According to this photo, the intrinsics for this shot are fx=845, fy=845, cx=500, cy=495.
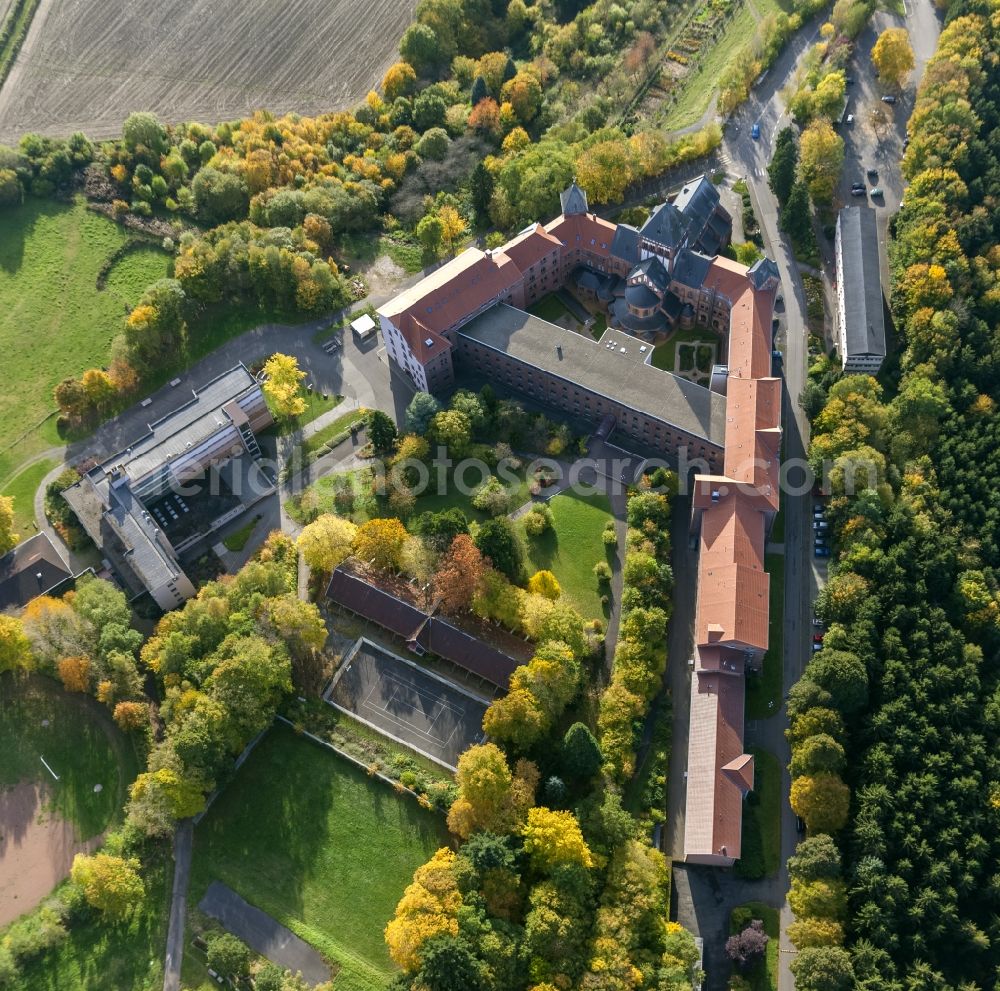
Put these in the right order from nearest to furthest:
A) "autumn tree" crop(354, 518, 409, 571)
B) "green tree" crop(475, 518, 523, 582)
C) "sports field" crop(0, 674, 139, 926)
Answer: "sports field" crop(0, 674, 139, 926) → "green tree" crop(475, 518, 523, 582) → "autumn tree" crop(354, 518, 409, 571)

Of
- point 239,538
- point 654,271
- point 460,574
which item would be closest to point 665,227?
point 654,271

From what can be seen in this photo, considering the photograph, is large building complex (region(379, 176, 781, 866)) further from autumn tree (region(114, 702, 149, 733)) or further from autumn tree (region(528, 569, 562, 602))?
autumn tree (region(114, 702, 149, 733))

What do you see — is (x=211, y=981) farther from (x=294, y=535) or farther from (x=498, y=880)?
(x=294, y=535)

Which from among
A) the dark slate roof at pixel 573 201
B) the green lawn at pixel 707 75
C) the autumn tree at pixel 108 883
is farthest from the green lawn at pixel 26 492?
the green lawn at pixel 707 75

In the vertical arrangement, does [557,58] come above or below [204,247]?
above

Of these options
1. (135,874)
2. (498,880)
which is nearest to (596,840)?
(498,880)

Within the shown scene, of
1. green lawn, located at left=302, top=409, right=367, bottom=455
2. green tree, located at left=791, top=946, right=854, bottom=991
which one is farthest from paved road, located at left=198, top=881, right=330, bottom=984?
green lawn, located at left=302, top=409, right=367, bottom=455
